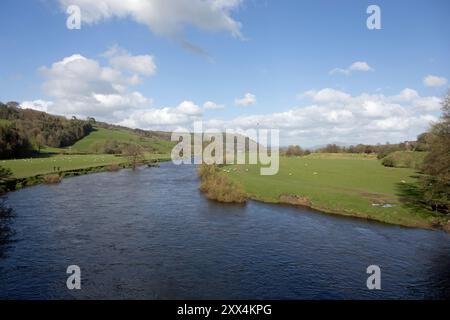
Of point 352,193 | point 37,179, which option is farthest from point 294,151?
point 37,179

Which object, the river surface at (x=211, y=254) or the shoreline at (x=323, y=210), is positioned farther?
the shoreline at (x=323, y=210)

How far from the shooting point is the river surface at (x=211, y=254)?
2291 centimetres

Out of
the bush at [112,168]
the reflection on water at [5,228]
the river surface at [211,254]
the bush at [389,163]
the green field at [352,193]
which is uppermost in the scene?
the bush at [389,163]

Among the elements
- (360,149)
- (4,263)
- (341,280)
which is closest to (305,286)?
(341,280)

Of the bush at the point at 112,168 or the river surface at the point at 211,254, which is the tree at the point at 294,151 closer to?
the bush at the point at 112,168

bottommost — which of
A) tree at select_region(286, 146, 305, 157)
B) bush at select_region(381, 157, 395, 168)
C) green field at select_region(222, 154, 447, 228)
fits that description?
green field at select_region(222, 154, 447, 228)

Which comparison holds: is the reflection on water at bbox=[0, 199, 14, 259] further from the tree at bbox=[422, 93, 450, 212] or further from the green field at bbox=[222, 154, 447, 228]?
the tree at bbox=[422, 93, 450, 212]

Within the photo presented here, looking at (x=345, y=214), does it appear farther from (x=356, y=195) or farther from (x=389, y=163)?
(x=389, y=163)

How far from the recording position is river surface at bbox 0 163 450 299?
75.2ft

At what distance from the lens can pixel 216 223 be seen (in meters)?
40.1

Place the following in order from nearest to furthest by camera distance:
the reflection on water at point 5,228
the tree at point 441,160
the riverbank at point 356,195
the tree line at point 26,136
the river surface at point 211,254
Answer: the river surface at point 211,254 → the reflection on water at point 5,228 → the tree at point 441,160 → the riverbank at point 356,195 → the tree line at point 26,136

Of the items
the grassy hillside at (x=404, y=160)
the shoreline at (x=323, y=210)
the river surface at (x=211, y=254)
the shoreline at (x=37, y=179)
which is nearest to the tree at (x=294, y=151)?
the grassy hillside at (x=404, y=160)

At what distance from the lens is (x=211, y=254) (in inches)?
1152

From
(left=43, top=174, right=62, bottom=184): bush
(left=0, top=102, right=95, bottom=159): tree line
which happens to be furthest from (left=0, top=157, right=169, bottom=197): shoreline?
(left=0, top=102, right=95, bottom=159): tree line
